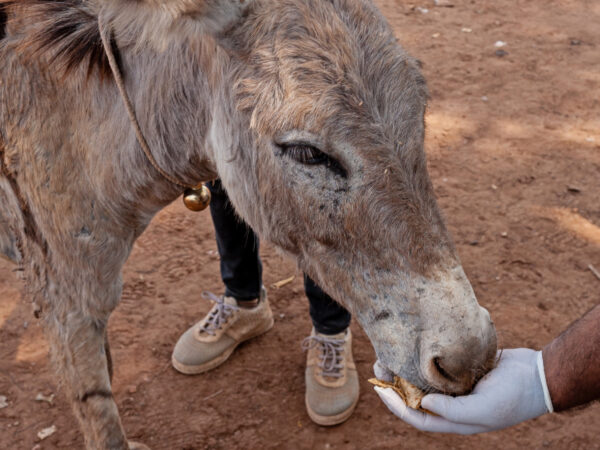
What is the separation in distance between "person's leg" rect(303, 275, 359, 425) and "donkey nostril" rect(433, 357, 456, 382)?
1.30 metres

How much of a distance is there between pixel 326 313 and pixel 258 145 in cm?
151

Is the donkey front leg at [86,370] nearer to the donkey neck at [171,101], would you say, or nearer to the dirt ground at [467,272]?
the dirt ground at [467,272]

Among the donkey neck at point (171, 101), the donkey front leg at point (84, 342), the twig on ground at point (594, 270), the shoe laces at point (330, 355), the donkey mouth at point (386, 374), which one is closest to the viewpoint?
the donkey mouth at point (386, 374)

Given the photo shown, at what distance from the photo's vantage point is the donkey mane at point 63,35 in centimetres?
185

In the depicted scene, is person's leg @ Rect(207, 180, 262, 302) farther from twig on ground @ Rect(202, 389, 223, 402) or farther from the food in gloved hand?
the food in gloved hand

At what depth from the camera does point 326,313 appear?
3.01m

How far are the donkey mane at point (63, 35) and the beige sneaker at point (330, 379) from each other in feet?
5.78

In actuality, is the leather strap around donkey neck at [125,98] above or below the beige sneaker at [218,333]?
above

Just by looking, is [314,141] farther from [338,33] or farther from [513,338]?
[513,338]

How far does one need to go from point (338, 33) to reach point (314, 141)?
0.31 meters

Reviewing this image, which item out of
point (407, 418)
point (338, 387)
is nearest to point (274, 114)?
point (407, 418)

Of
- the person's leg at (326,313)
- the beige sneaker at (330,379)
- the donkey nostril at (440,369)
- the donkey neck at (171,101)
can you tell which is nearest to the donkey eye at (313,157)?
the donkey neck at (171,101)

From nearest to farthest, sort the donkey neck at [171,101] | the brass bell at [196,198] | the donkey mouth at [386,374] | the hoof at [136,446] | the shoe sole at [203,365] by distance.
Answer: the donkey mouth at [386,374], the donkey neck at [171,101], the brass bell at [196,198], the hoof at [136,446], the shoe sole at [203,365]

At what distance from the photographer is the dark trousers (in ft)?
9.61
